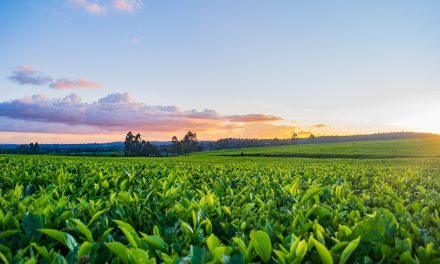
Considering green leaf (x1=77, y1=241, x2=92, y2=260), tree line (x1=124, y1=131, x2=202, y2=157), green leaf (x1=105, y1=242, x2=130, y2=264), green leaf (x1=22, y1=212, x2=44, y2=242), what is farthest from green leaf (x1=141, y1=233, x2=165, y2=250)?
tree line (x1=124, y1=131, x2=202, y2=157)

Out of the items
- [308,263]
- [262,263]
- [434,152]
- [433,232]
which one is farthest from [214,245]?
[434,152]

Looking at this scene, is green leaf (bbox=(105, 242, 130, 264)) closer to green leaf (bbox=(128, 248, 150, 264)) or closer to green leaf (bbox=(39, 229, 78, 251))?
green leaf (bbox=(128, 248, 150, 264))

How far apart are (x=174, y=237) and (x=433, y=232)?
1.91 m

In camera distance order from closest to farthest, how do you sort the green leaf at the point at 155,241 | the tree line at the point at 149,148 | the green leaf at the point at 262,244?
the green leaf at the point at 262,244 → the green leaf at the point at 155,241 → the tree line at the point at 149,148

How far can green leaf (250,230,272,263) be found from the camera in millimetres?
2213

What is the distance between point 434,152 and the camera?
266 ft

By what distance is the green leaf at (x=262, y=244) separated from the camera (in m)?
2.21

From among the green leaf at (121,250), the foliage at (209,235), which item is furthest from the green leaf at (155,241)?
the green leaf at (121,250)

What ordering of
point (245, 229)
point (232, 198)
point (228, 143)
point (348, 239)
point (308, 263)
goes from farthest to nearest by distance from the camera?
point (228, 143)
point (232, 198)
point (245, 229)
point (348, 239)
point (308, 263)

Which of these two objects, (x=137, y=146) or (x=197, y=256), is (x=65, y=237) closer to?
(x=197, y=256)

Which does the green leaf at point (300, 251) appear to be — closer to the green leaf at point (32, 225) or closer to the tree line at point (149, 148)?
the green leaf at point (32, 225)

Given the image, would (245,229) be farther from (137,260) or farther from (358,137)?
(358,137)

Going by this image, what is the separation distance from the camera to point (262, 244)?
88.4 inches

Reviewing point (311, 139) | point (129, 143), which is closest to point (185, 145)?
point (129, 143)
